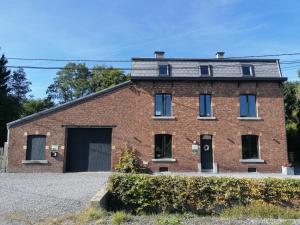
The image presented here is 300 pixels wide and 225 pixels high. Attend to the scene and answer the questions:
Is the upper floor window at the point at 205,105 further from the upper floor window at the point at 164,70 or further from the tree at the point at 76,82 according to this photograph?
the tree at the point at 76,82

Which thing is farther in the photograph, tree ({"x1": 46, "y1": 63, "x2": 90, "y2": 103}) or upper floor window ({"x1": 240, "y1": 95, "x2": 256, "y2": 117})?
tree ({"x1": 46, "y1": 63, "x2": 90, "y2": 103})

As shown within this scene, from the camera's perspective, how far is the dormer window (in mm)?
22641

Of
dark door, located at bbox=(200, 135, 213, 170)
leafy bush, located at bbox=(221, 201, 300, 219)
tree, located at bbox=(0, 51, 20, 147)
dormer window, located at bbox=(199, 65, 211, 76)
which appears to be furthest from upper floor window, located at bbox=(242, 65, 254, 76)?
tree, located at bbox=(0, 51, 20, 147)

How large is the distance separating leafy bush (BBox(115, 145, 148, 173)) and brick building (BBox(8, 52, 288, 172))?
37 centimetres

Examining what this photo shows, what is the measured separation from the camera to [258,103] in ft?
72.6

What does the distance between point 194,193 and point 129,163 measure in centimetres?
1230

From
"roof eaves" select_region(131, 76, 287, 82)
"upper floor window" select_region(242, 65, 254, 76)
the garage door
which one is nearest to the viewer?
the garage door

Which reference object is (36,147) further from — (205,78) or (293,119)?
(293,119)

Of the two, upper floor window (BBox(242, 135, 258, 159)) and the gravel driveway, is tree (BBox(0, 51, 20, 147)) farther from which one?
upper floor window (BBox(242, 135, 258, 159))

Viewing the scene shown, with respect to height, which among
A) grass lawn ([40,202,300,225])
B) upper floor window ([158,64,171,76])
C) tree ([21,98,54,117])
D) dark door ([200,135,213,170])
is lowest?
grass lawn ([40,202,300,225])

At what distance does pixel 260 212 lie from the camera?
8672 mm

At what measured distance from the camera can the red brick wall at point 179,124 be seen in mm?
21328

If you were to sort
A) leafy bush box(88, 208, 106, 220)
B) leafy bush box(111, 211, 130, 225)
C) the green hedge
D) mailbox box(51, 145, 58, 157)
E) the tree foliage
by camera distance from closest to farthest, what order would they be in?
leafy bush box(111, 211, 130, 225), leafy bush box(88, 208, 106, 220), the green hedge, mailbox box(51, 145, 58, 157), the tree foliage

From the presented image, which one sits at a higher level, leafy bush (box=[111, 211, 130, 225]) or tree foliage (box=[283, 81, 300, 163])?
tree foliage (box=[283, 81, 300, 163])
